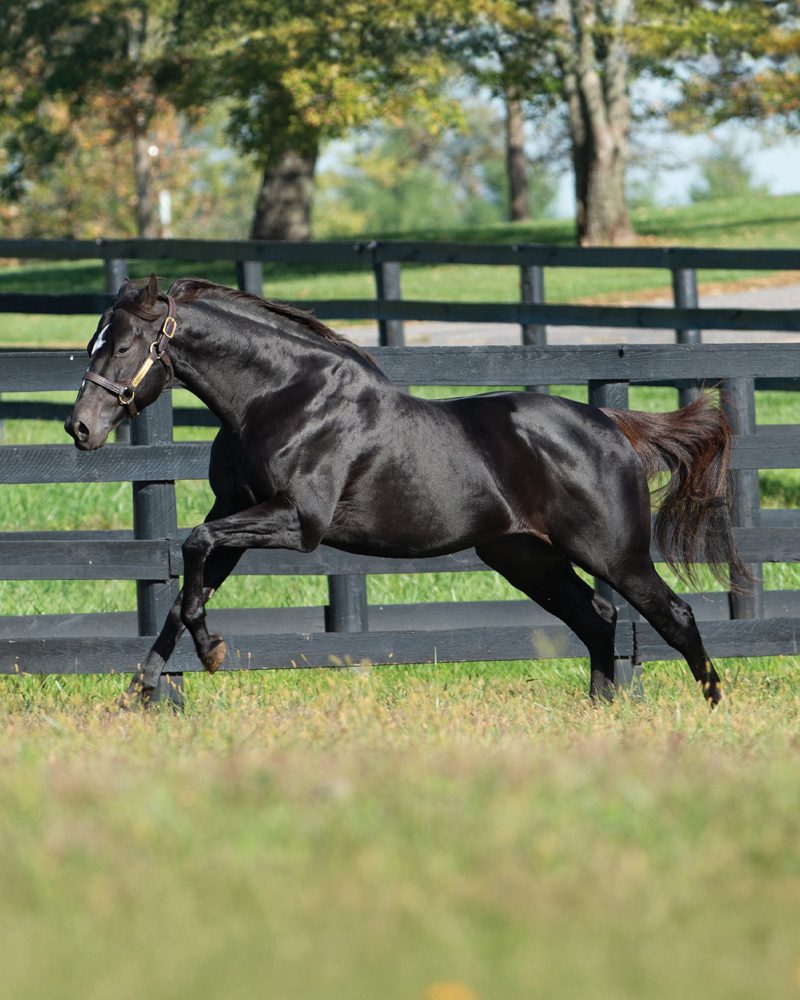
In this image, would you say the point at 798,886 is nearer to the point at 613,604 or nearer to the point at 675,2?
the point at 613,604

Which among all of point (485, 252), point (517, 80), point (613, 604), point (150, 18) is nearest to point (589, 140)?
point (517, 80)

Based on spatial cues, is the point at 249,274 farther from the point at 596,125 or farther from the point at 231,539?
the point at 596,125

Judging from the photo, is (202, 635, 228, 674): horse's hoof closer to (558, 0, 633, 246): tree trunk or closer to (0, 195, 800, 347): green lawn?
(0, 195, 800, 347): green lawn

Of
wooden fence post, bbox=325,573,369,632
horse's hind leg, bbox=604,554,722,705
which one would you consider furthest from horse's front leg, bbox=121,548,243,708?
horse's hind leg, bbox=604,554,722,705

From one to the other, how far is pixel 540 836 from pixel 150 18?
2861 cm

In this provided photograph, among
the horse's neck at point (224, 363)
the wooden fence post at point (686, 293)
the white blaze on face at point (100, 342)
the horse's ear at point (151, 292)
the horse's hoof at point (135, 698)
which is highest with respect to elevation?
the horse's ear at point (151, 292)

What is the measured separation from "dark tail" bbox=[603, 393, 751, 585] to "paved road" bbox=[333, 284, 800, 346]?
28.7ft

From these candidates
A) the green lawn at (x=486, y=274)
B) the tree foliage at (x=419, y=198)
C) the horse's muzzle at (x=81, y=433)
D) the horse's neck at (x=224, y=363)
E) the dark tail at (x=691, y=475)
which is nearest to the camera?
the horse's muzzle at (x=81, y=433)

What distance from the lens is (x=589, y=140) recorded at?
27953mm

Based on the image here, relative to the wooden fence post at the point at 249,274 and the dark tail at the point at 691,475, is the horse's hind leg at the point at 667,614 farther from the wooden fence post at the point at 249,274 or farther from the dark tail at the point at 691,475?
the wooden fence post at the point at 249,274

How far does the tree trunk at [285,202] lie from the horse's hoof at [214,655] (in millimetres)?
25635

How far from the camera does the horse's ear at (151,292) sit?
615 centimetres

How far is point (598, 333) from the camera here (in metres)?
18.2

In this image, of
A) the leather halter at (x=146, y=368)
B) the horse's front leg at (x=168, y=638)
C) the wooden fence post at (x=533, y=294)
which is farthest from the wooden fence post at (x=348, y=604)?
the wooden fence post at (x=533, y=294)
